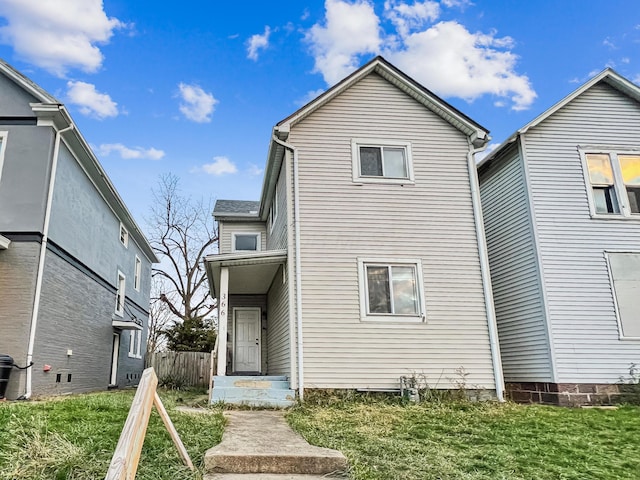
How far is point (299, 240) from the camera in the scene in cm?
1009

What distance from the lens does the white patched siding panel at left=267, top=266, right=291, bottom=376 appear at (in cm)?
1027

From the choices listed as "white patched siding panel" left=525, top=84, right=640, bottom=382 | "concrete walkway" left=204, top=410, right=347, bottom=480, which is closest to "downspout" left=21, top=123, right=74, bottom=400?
"concrete walkway" left=204, top=410, right=347, bottom=480

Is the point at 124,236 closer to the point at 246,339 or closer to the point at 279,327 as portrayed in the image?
the point at 246,339

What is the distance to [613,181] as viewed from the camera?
1120 cm

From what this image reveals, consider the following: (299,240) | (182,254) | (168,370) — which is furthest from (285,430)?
(182,254)

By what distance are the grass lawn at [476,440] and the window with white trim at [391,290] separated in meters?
1.97

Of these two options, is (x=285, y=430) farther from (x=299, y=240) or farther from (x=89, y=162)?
(x=89, y=162)

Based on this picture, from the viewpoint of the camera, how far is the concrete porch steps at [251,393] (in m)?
8.85

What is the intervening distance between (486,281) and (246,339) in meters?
7.36

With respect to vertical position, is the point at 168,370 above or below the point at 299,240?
below

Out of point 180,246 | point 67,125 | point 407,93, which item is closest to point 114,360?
point 67,125

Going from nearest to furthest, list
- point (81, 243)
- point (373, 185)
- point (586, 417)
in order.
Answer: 1. point (586, 417)
2. point (373, 185)
3. point (81, 243)

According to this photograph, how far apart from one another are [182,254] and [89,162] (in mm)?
15790

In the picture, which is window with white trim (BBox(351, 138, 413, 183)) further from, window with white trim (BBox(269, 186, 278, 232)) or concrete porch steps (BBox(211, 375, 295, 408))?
concrete porch steps (BBox(211, 375, 295, 408))
